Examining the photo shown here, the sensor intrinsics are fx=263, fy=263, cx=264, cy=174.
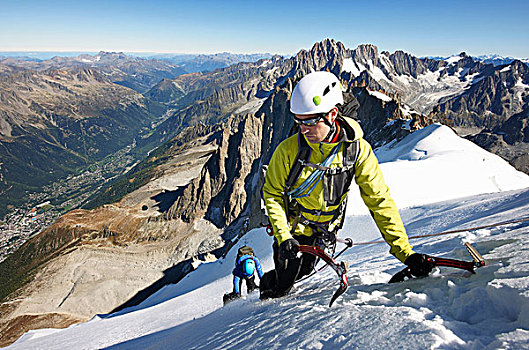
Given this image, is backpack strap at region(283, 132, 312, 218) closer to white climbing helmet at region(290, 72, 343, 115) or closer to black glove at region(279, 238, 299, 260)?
white climbing helmet at region(290, 72, 343, 115)

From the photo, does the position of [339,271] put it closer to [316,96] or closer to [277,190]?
[277,190]

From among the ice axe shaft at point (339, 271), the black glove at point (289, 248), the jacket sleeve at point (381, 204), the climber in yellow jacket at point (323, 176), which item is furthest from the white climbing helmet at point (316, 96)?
the ice axe shaft at point (339, 271)

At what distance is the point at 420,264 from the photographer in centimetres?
382

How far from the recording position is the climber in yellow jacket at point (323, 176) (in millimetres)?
4031

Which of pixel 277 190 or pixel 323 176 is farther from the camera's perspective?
pixel 277 190

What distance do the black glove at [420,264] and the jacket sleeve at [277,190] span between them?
185cm

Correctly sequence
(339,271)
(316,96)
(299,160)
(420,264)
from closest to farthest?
1. (420,264)
2. (316,96)
3. (339,271)
4. (299,160)

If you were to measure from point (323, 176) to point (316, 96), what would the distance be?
1.33 m

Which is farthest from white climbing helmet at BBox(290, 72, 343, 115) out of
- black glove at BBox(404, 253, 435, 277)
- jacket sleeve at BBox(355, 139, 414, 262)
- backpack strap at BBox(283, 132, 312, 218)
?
black glove at BBox(404, 253, 435, 277)

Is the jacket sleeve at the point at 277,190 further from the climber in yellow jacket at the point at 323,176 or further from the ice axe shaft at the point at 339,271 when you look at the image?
the ice axe shaft at the point at 339,271

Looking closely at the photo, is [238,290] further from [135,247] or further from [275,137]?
[275,137]

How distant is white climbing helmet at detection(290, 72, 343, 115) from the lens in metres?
4.03

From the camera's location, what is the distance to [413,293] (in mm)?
3576

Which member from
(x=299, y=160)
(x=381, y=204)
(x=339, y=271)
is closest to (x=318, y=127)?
(x=299, y=160)
